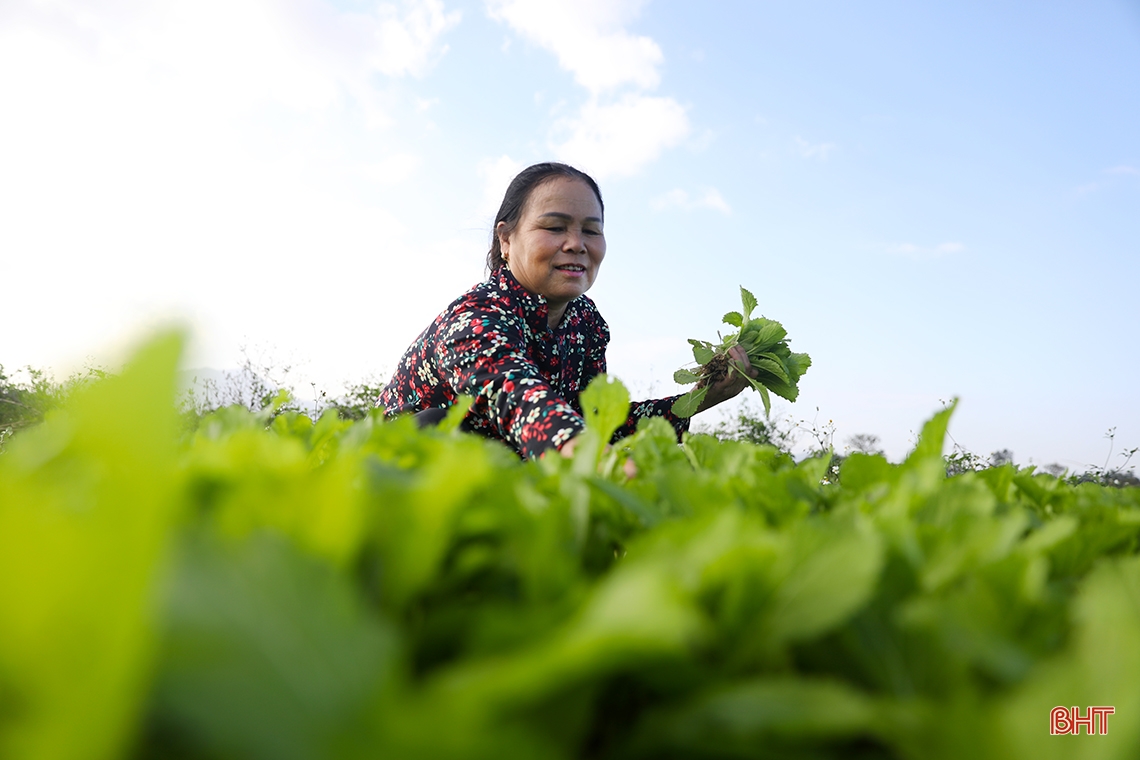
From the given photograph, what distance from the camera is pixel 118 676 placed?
0.23m

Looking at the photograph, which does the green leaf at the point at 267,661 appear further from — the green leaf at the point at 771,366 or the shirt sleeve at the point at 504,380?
the green leaf at the point at 771,366

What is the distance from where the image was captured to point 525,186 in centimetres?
425

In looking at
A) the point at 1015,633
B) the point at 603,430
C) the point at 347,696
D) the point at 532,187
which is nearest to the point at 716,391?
the point at 532,187

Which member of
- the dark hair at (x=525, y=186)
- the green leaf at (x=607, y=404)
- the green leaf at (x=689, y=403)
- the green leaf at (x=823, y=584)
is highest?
the dark hair at (x=525, y=186)

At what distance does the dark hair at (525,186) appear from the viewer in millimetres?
4180

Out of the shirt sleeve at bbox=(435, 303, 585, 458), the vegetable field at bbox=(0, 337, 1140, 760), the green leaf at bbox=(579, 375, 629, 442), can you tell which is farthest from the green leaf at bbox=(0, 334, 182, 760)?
the shirt sleeve at bbox=(435, 303, 585, 458)

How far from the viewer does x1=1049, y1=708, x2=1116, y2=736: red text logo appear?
1.00 feet

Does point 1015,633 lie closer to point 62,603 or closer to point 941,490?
point 941,490

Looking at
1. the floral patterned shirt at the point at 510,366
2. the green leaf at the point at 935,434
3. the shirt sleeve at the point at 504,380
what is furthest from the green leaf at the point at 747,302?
the green leaf at the point at 935,434

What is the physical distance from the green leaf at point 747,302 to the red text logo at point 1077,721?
10.6 feet

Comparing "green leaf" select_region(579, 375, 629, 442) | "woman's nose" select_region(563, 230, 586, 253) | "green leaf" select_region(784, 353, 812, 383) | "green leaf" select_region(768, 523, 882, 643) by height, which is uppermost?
"woman's nose" select_region(563, 230, 586, 253)

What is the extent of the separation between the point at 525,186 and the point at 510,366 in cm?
208

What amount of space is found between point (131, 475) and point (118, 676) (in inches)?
2.5

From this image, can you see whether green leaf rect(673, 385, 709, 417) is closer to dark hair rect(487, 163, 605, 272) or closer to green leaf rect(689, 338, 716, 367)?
green leaf rect(689, 338, 716, 367)
